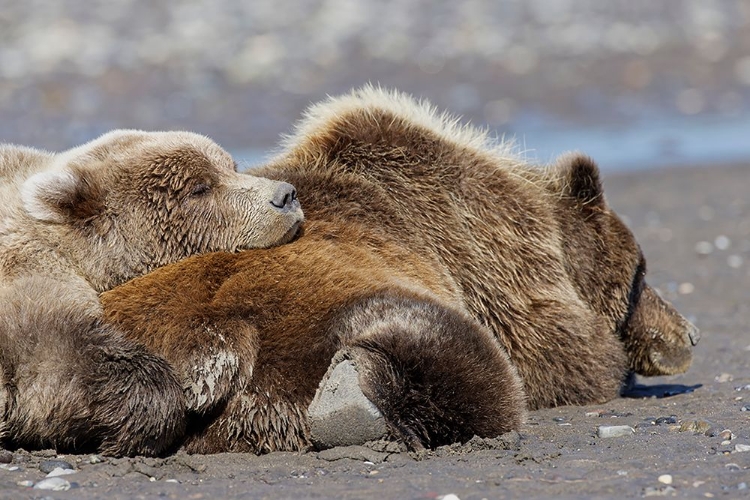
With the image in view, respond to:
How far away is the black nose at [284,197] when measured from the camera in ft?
17.9

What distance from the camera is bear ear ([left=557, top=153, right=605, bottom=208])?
6.77 m

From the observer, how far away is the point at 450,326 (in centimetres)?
511

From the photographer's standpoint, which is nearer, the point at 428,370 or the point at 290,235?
the point at 428,370

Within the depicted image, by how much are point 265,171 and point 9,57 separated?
15860mm

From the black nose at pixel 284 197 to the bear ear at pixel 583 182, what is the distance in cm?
194

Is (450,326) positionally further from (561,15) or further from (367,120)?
(561,15)

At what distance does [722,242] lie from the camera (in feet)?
38.8

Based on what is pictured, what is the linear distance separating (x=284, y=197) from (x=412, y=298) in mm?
826

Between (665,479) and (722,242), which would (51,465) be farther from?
(722,242)

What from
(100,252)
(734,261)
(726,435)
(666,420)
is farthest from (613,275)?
(734,261)

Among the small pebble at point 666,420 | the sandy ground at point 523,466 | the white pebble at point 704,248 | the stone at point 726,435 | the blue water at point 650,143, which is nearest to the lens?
the sandy ground at point 523,466

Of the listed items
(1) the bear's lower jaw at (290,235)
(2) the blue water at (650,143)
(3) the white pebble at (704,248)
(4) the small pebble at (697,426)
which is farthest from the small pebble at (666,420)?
(2) the blue water at (650,143)

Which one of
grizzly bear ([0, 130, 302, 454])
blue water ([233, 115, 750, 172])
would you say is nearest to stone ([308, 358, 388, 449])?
grizzly bear ([0, 130, 302, 454])

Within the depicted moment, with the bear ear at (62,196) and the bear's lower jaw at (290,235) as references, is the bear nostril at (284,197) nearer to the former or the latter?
the bear's lower jaw at (290,235)
